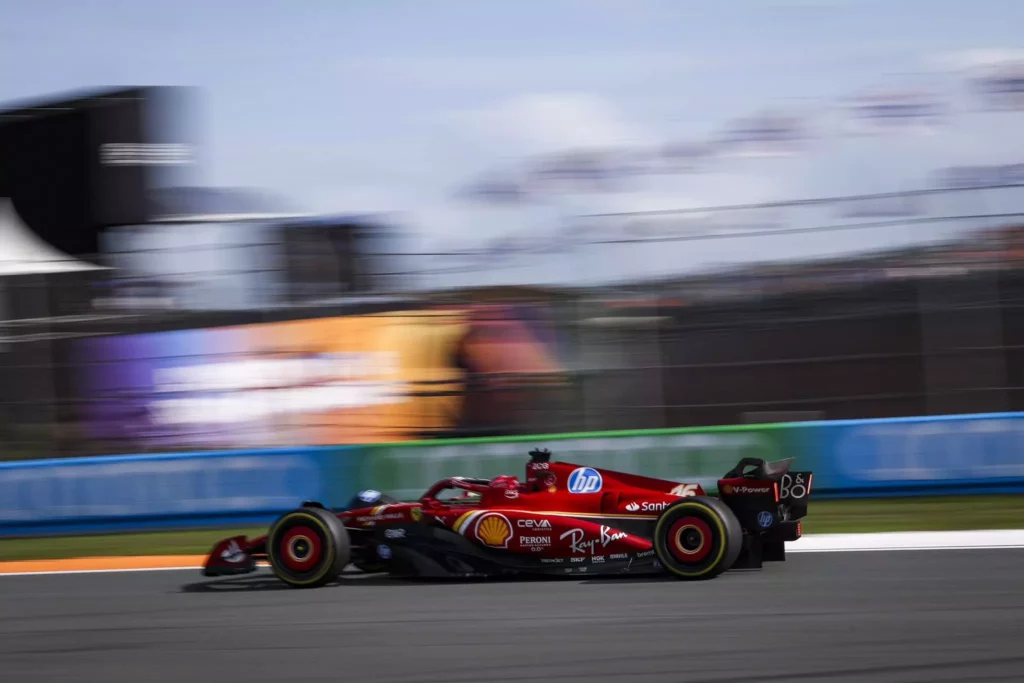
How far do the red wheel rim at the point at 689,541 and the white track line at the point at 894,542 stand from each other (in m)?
1.88

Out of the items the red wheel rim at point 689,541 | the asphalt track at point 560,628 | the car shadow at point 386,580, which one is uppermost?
the red wheel rim at point 689,541

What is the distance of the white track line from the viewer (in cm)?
938

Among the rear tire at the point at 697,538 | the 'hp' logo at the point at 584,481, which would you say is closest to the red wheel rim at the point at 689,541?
the rear tire at the point at 697,538

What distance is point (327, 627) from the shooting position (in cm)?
700

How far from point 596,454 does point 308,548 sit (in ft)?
15.3

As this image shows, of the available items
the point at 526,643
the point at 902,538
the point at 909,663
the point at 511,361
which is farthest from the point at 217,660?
the point at 511,361

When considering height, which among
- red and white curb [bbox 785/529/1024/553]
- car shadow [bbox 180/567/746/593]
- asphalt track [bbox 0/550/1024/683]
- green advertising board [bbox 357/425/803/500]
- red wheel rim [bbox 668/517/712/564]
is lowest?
red and white curb [bbox 785/529/1024/553]

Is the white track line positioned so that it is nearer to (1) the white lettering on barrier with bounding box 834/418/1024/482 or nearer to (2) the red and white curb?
(2) the red and white curb

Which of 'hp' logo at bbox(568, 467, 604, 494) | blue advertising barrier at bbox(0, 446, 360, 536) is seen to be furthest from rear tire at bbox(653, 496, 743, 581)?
blue advertising barrier at bbox(0, 446, 360, 536)

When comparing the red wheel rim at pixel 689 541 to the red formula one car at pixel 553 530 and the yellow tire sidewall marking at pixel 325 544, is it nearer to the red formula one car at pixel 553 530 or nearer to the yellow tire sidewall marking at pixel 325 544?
the red formula one car at pixel 553 530

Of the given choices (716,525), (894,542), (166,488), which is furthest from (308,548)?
(166,488)

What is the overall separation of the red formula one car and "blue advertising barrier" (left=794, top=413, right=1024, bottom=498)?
3852mm

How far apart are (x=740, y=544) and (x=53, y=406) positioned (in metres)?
10.6

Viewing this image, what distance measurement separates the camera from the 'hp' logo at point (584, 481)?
27.4 feet
